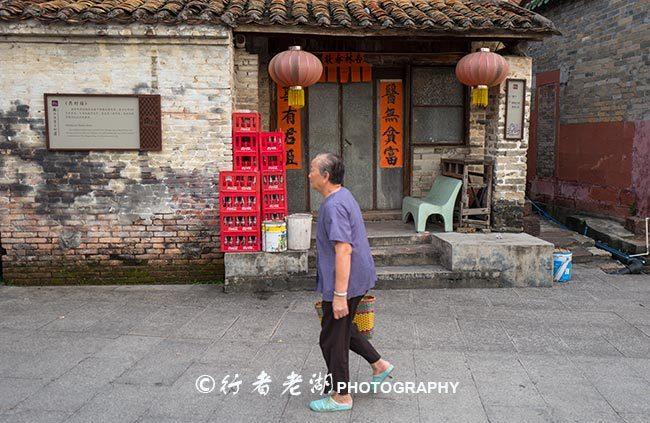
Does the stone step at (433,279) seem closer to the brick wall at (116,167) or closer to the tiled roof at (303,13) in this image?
the brick wall at (116,167)

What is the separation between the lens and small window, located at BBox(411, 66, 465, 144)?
9078mm

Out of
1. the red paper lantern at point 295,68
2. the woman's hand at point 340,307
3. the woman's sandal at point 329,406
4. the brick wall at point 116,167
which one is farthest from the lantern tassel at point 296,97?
the woman's sandal at point 329,406

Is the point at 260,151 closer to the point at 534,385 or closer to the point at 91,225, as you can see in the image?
the point at 91,225

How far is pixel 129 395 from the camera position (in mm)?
4211

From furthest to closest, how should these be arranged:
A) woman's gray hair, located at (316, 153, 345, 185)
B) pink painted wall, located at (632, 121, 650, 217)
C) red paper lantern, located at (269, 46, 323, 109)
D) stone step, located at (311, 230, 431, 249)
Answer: pink painted wall, located at (632, 121, 650, 217), stone step, located at (311, 230, 431, 249), red paper lantern, located at (269, 46, 323, 109), woman's gray hair, located at (316, 153, 345, 185)

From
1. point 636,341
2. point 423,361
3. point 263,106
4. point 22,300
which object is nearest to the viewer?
point 423,361

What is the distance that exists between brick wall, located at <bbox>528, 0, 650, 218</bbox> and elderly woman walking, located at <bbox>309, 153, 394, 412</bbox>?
25.0ft

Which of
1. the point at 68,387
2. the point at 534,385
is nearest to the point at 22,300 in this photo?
the point at 68,387

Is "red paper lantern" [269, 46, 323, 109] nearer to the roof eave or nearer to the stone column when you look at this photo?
the roof eave

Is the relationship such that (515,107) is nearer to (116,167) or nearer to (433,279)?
(433,279)

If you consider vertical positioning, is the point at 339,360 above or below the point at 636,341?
above

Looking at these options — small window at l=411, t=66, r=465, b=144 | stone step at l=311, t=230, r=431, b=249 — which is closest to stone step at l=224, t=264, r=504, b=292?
stone step at l=311, t=230, r=431, b=249

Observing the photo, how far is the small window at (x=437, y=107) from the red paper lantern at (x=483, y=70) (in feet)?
4.07

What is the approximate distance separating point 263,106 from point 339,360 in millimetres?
5635
